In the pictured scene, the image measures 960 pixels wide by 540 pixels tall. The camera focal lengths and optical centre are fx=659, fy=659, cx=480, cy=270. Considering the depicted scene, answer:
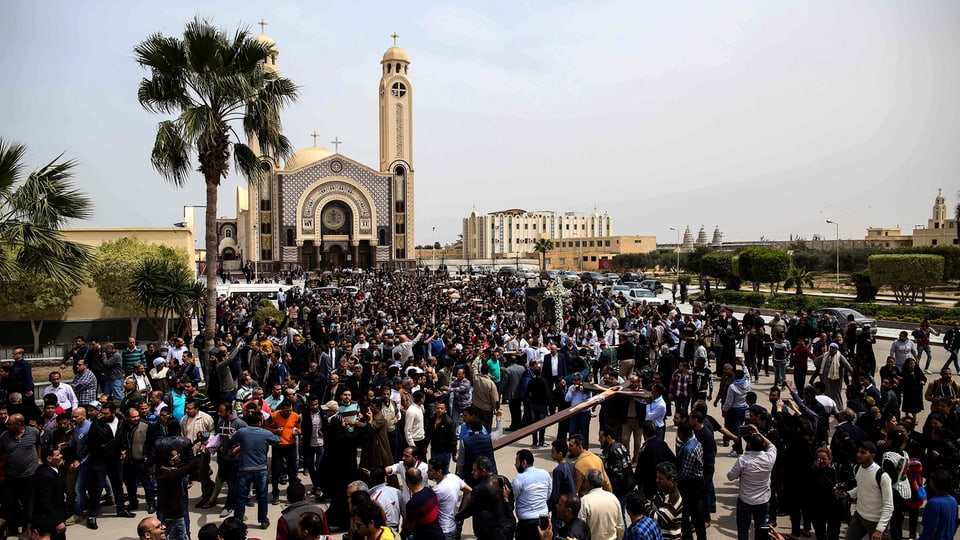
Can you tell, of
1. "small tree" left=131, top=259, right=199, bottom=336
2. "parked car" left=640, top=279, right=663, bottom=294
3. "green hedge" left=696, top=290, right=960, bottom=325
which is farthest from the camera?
"parked car" left=640, top=279, right=663, bottom=294

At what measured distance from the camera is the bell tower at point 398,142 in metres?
68.8

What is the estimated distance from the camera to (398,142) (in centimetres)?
6925

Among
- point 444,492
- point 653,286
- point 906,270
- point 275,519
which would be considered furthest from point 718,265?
point 444,492

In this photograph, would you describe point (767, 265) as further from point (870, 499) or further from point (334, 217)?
point (334, 217)

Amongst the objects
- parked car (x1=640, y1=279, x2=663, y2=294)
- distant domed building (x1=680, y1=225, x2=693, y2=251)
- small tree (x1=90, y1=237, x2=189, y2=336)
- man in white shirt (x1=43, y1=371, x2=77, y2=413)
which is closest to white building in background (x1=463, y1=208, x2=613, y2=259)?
distant domed building (x1=680, y1=225, x2=693, y2=251)

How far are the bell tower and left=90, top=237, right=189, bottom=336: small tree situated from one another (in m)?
49.2

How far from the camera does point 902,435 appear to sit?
618cm

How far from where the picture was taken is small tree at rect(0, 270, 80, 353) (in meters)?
17.3

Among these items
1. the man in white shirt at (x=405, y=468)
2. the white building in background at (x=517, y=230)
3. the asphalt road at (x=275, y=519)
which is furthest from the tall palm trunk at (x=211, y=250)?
the white building in background at (x=517, y=230)

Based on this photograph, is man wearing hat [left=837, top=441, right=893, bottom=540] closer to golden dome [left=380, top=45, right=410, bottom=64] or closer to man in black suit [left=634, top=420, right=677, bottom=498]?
man in black suit [left=634, top=420, right=677, bottom=498]

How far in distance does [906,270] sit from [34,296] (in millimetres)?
37414

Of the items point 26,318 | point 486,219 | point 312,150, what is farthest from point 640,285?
point 486,219

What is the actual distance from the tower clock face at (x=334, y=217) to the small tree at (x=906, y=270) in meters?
48.6

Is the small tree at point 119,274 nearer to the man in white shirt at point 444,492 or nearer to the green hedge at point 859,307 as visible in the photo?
the man in white shirt at point 444,492
